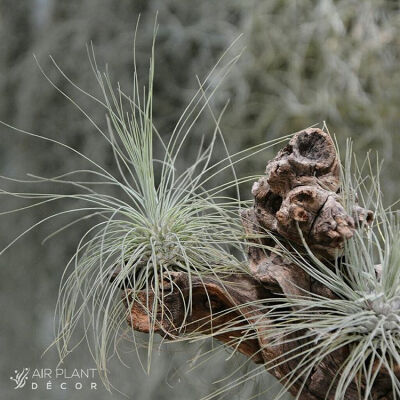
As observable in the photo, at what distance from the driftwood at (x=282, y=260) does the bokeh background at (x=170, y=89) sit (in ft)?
2.31

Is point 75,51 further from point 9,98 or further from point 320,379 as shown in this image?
point 320,379

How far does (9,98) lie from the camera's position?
5.31 ft

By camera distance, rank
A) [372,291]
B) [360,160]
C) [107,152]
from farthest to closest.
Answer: [107,152] → [360,160] → [372,291]

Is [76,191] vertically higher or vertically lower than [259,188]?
lower

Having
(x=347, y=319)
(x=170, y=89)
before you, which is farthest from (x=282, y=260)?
(x=170, y=89)

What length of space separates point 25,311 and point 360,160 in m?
0.81

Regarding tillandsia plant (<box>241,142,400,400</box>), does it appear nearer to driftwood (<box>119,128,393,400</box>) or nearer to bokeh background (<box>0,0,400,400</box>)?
driftwood (<box>119,128,393,400</box>)

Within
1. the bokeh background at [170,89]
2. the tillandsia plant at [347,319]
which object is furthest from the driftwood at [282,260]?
the bokeh background at [170,89]

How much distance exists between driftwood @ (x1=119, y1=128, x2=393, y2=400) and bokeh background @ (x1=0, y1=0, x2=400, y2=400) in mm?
704

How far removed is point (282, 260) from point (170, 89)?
94 centimetres

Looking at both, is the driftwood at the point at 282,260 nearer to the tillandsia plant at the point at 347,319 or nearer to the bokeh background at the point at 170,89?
the tillandsia plant at the point at 347,319

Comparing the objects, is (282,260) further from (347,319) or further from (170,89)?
(170,89)

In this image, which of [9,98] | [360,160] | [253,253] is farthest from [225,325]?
[9,98]

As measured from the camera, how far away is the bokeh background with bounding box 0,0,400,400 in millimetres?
1427
